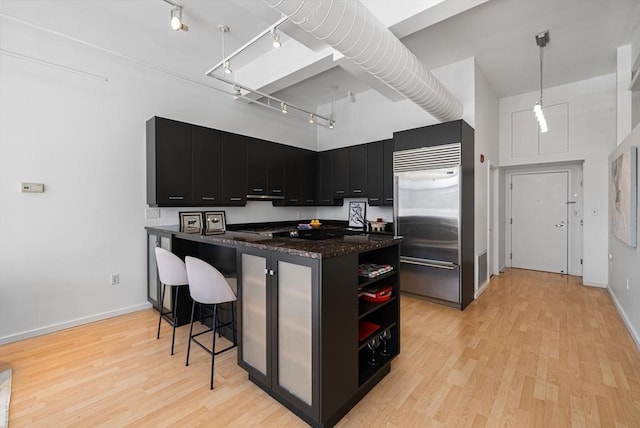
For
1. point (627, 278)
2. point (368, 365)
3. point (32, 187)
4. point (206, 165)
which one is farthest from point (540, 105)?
→ point (32, 187)

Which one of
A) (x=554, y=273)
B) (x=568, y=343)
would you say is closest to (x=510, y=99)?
(x=554, y=273)

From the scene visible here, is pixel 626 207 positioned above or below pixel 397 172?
below

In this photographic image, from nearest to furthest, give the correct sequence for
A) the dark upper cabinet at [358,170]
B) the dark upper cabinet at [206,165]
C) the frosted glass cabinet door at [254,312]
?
the frosted glass cabinet door at [254,312], the dark upper cabinet at [206,165], the dark upper cabinet at [358,170]

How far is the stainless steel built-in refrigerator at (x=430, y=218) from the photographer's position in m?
3.59

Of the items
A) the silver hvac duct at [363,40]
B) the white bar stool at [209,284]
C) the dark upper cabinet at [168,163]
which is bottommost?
the white bar stool at [209,284]

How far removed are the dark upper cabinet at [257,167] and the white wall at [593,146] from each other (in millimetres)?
5086

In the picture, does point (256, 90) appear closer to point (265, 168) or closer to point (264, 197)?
point (265, 168)

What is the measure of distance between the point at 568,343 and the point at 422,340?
54.4 inches

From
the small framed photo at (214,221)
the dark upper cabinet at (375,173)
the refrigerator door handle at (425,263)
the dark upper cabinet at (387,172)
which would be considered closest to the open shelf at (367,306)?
the refrigerator door handle at (425,263)

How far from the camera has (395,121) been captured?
4.84 metres

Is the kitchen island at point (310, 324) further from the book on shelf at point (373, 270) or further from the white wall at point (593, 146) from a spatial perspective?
the white wall at point (593, 146)

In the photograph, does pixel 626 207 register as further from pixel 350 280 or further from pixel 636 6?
pixel 350 280

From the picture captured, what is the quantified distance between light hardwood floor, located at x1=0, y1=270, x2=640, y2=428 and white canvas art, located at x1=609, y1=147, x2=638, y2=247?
103 cm

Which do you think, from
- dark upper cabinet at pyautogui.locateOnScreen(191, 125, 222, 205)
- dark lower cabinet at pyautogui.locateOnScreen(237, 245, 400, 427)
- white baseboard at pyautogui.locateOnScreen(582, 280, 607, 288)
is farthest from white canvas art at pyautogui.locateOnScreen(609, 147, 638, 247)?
dark upper cabinet at pyautogui.locateOnScreen(191, 125, 222, 205)
